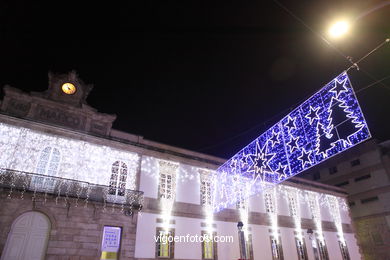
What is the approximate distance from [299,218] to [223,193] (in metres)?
8.89

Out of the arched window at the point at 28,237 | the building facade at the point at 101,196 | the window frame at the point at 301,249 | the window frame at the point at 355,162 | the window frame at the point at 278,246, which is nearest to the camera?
the arched window at the point at 28,237

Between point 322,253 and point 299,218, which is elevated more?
point 299,218

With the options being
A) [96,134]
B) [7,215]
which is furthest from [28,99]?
[7,215]

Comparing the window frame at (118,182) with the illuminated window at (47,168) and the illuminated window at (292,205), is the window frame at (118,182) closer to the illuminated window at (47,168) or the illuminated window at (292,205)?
the illuminated window at (47,168)

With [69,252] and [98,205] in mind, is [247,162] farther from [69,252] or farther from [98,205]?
[69,252]

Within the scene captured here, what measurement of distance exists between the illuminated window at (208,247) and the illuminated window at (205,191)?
2.05 meters

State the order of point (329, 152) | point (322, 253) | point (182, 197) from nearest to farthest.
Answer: point (329, 152), point (182, 197), point (322, 253)

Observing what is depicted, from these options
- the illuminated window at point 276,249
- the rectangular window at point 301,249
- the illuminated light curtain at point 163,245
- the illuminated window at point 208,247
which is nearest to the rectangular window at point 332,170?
the rectangular window at point 301,249

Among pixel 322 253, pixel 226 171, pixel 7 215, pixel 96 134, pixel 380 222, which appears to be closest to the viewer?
pixel 7 215

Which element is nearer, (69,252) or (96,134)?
(69,252)

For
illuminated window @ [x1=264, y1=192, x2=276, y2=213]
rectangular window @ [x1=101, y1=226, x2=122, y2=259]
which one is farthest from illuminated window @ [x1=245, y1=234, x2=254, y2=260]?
rectangular window @ [x1=101, y1=226, x2=122, y2=259]

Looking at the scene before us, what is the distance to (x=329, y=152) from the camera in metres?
8.88

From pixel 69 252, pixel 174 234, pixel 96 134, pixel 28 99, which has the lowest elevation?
pixel 69 252

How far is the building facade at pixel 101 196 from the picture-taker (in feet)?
43.2
